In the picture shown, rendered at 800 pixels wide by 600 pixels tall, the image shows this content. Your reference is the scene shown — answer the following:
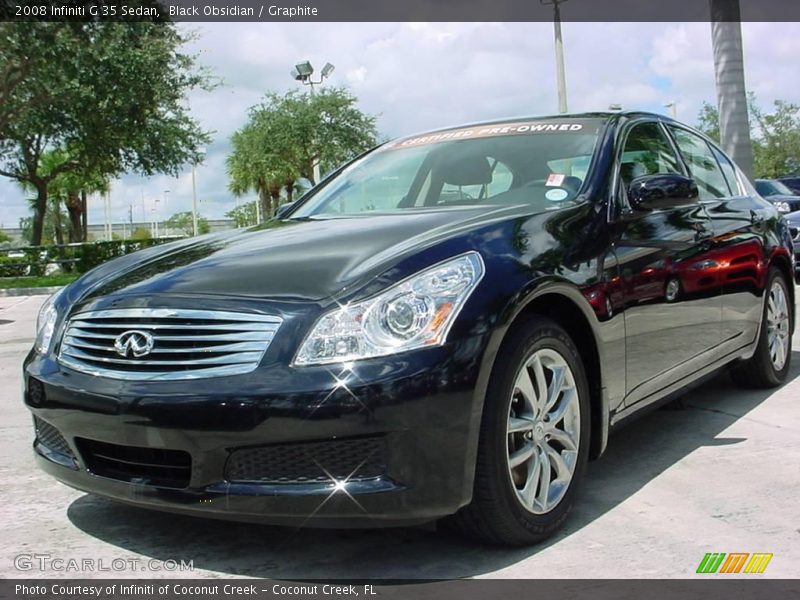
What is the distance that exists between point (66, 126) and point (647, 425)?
888 inches

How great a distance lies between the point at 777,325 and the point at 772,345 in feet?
0.51

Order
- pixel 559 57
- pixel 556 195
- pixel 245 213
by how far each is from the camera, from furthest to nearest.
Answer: pixel 245 213 < pixel 559 57 < pixel 556 195

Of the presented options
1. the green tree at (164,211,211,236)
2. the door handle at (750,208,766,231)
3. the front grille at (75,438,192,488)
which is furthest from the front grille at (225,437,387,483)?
the green tree at (164,211,211,236)

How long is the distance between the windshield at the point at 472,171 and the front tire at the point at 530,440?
0.73m

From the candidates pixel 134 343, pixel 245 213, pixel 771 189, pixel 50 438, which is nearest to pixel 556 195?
pixel 134 343

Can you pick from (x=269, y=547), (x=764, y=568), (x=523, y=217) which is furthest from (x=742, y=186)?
(x=269, y=547)

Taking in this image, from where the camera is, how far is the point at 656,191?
3.78 meters

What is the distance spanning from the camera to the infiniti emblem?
111 inches

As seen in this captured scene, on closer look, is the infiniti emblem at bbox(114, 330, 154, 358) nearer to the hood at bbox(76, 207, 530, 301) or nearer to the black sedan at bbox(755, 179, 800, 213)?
the hood at bbox(76, 207, 530, 301)

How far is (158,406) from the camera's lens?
8.80 ft

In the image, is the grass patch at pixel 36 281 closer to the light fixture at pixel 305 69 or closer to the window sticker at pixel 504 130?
the light fixture at pixel 305 69

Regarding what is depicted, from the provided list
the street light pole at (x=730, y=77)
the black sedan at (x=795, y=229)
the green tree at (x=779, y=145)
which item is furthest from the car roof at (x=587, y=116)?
the green tree at (x=779, y=145)

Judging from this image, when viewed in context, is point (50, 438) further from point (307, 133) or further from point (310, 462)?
point (307, 133)

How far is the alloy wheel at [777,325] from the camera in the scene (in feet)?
17.6
